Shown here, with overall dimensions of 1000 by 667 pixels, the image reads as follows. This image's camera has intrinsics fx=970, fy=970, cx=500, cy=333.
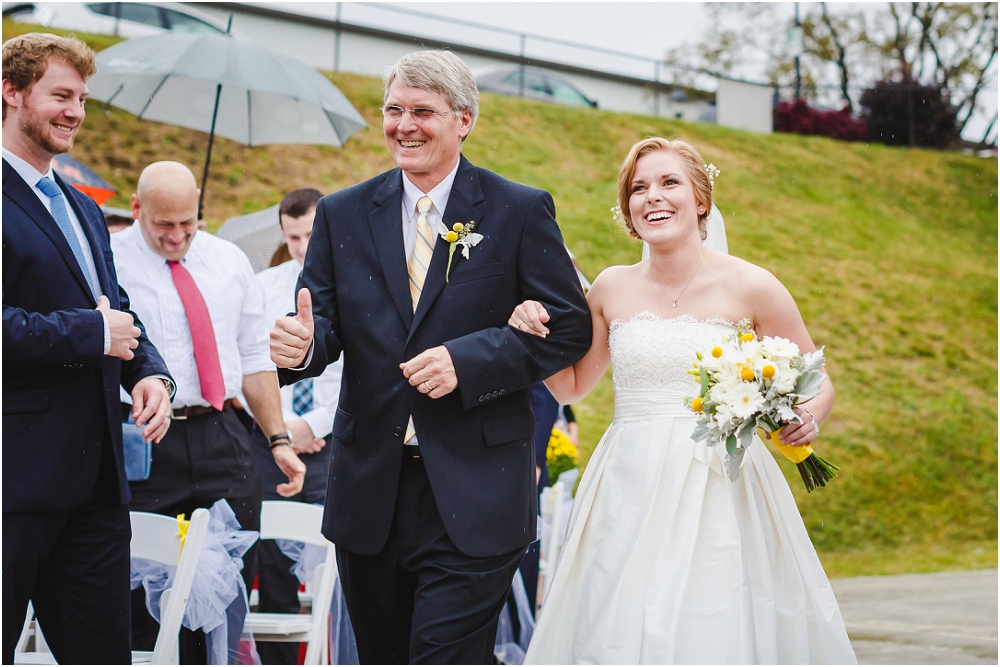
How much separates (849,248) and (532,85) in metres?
8.24

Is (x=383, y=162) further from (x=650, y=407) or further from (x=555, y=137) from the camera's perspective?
(x=650, y=407)

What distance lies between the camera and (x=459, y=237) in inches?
125

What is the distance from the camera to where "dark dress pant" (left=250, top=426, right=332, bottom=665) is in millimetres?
5547

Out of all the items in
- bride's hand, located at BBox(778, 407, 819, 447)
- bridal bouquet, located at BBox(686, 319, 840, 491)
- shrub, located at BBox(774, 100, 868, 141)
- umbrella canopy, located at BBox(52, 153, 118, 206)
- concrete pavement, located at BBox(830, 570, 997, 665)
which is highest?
shrub, located at BBox(774, 100, 868, 141)

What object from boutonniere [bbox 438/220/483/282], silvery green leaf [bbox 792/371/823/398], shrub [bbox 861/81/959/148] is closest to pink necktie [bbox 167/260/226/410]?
boutonniere [bbox 438/220/483/282]

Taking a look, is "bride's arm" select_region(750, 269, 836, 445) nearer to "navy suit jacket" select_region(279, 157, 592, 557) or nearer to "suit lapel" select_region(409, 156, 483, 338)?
"navy suit jacket" select_region(279, 157, 592, 557)

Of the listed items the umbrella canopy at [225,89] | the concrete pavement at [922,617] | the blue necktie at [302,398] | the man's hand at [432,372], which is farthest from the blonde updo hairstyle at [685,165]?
the concrete pavement at [922,617]

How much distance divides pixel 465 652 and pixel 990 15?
2503 cm

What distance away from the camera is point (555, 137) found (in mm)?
21516

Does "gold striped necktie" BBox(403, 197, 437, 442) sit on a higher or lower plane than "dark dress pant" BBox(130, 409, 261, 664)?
higher

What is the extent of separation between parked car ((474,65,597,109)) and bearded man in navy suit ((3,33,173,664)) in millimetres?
19754

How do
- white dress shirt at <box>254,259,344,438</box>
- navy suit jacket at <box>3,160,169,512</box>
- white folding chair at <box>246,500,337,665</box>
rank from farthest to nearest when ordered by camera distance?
1. white dress shirt at <box>254,259,344,438</box>
2. white folding chair at <box>246,500,337,665</box>
3. navy suit jacket at <box>3,160,169,512</box>

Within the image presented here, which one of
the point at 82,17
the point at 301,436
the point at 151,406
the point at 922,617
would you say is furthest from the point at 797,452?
the point at 82,17

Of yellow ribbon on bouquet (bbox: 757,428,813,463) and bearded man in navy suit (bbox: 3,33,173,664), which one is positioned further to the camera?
yellow ribbon on bouquet (bbox: 757,428,813,463)
